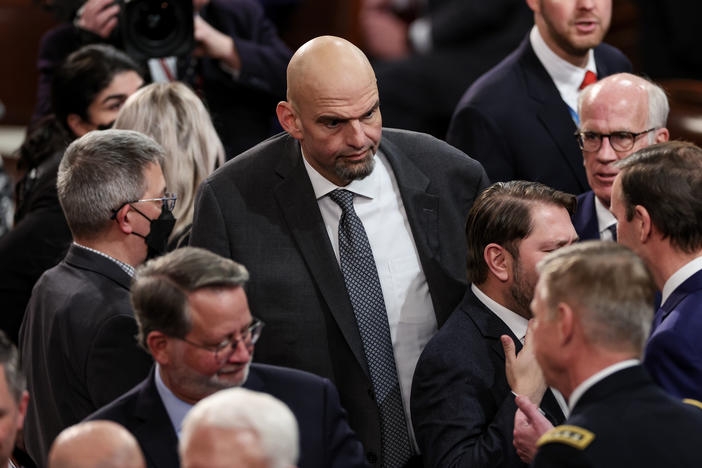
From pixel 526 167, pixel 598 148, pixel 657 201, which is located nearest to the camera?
pixel 657 201

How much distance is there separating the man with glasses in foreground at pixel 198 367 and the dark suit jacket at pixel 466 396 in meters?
0.31

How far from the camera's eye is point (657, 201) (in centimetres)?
319

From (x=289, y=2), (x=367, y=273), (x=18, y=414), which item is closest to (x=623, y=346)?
(x=367, y=273)

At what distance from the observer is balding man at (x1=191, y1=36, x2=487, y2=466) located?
3443 mm

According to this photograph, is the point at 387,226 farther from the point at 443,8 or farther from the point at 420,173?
the point at 443,8

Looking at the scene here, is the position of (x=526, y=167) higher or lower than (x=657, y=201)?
lower

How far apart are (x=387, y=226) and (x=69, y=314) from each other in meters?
0.95

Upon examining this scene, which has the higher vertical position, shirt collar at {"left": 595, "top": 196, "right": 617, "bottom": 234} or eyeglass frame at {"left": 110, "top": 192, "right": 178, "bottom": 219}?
eyeglass frame at {"left": 110, "top": 192, "right": 178, "bottom": 219}

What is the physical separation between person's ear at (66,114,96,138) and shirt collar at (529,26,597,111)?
1682 millimetres

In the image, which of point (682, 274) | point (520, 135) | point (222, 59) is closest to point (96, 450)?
point (682, 274)

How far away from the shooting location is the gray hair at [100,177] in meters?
3.43

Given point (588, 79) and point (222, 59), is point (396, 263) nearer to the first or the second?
point (588, 79)

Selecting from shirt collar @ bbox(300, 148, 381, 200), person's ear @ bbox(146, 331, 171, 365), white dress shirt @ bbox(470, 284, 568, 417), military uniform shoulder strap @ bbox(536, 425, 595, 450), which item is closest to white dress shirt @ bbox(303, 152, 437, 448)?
shirt collar @ bbox(300, 148, 381, 200)

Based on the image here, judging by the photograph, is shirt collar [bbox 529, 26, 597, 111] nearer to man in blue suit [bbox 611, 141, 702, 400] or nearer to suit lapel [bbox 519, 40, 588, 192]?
suit lapel [bbox 519, 40, 588, 192]
